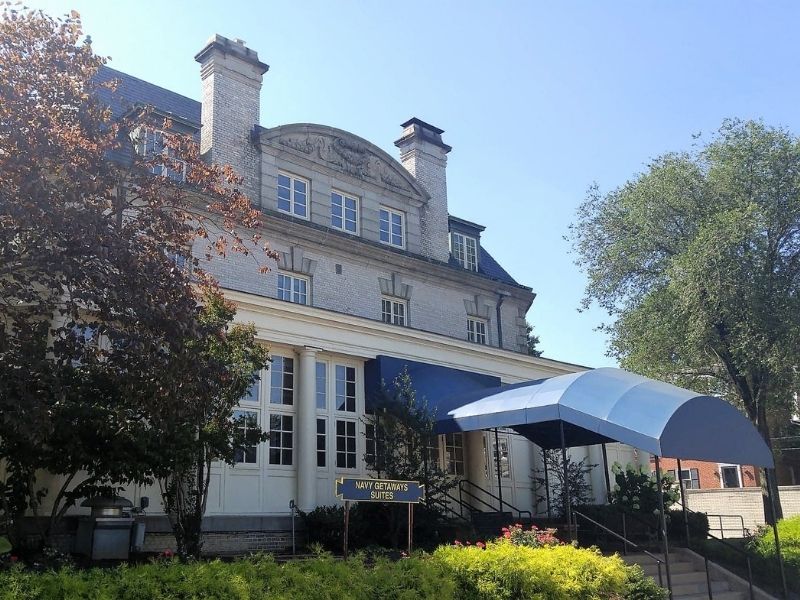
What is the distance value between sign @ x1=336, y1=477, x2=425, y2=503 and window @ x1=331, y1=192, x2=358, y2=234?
12.8 metres

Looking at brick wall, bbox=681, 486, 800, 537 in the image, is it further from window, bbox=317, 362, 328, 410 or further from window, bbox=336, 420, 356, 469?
window, bbox=317, 362, 328, 410

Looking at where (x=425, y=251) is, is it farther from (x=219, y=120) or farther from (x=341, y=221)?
(x=219, y=120)

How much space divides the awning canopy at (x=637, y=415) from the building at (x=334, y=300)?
3171 millimetres

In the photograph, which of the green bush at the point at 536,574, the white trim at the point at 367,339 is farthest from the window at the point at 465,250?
the green bush at the point at 536,574

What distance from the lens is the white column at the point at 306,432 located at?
54.4 feet

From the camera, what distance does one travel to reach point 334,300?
22.1 meters

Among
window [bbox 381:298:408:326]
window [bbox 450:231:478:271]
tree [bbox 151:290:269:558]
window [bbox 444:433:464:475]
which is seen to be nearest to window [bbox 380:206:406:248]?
window [bbox 381:298:408:326]

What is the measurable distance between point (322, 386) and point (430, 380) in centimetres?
298

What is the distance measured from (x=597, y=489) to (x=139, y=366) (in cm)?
1753

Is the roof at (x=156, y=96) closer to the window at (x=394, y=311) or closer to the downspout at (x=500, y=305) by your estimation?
the window at (x=394, y=311)

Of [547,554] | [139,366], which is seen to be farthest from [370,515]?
[139,366]

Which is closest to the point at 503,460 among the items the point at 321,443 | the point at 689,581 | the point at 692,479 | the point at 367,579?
the point at 321,443

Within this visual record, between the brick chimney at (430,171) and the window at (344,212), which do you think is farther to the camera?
the brick chimney at (430,171)

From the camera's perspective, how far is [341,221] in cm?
2336
